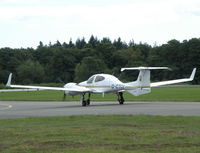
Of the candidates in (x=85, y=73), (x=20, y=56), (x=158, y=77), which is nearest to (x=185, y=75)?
(x=158, y=77)

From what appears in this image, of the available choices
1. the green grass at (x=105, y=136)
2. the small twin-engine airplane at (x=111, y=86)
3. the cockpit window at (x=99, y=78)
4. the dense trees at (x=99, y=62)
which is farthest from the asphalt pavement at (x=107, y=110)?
the dense trees at (x=99, y=62)

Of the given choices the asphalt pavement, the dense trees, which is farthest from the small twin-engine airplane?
the dense trees

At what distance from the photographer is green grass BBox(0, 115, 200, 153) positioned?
14250mm

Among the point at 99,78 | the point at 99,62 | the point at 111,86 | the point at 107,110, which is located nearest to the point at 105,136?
the point at 107,110

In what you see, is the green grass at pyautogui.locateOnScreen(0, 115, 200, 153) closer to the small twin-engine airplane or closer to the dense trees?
the small twin-engine airplane

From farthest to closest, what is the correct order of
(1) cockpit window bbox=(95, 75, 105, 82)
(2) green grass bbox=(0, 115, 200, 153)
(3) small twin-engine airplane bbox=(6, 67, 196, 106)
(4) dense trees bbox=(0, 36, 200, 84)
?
(4) dense trees bbox=(0, 36, 200, 84) → (1) cockpit window bbox=(95, 75, 105, 82) → (3) small twin-engine airplane bbox=(6, 67, 196, 106) → (2) green grass bbox=(0, 115, 200, 153)

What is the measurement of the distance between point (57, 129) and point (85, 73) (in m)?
101

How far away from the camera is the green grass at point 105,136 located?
14250 mm

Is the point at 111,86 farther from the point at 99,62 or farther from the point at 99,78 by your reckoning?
the point at 99,62

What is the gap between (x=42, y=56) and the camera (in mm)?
179625

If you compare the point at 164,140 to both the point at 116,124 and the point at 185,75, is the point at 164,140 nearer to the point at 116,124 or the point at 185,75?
the point at 116,124

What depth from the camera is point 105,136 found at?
16.5m

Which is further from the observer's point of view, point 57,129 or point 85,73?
point 85,73

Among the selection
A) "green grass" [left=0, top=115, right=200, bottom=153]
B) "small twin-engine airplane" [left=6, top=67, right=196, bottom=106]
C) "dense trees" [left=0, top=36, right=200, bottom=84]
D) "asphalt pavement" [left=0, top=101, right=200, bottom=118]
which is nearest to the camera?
"green grass" [left=0, top=115, right=200, bottom=153]
